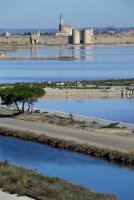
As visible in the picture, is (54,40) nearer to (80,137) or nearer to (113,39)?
(113,39)

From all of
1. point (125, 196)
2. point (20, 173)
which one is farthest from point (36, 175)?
point (125, 196)

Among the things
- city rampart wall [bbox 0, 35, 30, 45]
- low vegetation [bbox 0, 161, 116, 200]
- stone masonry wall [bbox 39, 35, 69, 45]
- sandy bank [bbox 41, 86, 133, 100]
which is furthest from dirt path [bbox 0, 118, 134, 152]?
stone masonry wall [bbox 39, 35, 69, 45]

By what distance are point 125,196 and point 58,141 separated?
245 inches

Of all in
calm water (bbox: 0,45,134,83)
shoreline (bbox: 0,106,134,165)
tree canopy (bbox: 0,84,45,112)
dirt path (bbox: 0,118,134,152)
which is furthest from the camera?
calm water (bbox: 0,45,134,83)

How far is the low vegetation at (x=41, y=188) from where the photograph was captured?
9.65m

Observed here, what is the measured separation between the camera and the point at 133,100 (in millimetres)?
31312

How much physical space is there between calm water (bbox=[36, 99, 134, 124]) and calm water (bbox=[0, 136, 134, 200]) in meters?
7.09

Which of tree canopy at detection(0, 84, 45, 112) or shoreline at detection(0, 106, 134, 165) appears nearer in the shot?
shoreline at detection(0, 106, 134, 165)

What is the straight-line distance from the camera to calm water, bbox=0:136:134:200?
39.5 feet

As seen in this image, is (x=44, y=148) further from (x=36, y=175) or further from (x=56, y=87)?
(x=56, y=87)

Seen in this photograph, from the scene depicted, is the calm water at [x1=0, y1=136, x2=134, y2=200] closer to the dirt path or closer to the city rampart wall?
the dirt path

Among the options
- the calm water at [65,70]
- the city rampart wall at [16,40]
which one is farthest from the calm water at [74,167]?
the city rampart wall at [16,40]

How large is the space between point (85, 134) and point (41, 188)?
8.06 meters

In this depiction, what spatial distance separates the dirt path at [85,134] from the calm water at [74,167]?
895 mm
